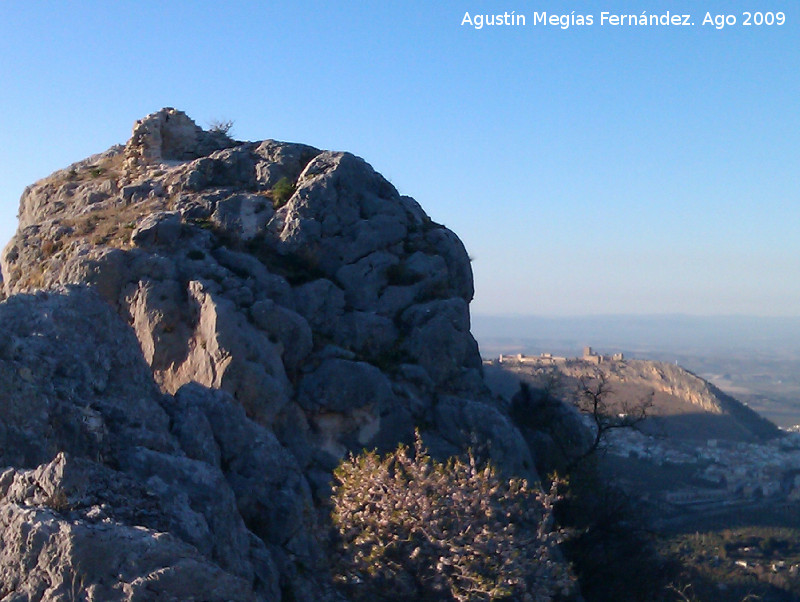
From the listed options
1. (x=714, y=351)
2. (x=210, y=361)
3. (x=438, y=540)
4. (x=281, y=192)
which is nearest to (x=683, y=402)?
(x=281, y=192)

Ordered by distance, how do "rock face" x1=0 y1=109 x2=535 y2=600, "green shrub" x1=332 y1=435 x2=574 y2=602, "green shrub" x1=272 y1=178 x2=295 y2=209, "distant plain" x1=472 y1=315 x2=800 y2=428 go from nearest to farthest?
"rock face" x1=0 y1=109 x2=535 y2=600 < "green shrub" x1=332 y1=435 x2=574 y2=602 < "green shrub" x1=272 y1=178 x2=295 y2=209 < "distant plain" x1=472 y1=315 x2=800 y2=428

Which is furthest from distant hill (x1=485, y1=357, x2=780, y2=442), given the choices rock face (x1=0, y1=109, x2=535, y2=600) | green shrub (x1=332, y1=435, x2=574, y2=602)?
green shrub (x1=332, y1=435, x2=574, y2=602)

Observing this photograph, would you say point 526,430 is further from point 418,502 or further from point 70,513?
point 70,513

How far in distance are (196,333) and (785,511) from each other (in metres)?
26.4

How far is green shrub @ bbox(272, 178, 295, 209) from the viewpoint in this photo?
17.7 m

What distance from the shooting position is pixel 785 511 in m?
31.7

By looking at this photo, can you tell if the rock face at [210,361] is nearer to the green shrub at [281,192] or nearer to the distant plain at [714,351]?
the green shrub at [281,192]

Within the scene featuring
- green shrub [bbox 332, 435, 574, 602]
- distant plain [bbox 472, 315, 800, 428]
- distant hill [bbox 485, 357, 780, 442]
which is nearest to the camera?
green shrub [bbox 332, 435, 574, 602]

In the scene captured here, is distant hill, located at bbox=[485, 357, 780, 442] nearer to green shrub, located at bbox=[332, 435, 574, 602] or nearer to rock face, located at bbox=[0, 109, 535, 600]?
rock face, located at bbox=[0, 109, 535, 600]

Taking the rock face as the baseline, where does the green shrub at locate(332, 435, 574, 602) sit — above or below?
below

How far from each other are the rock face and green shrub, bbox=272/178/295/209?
5cm

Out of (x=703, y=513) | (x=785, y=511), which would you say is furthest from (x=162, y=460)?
(x=785, y=511)

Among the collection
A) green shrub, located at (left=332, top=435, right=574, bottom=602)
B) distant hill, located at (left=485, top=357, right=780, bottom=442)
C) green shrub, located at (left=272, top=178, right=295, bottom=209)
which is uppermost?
green shrub, located at (left=272, top=178, right=295, bottom=209)

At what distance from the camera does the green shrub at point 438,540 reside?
8680mm
